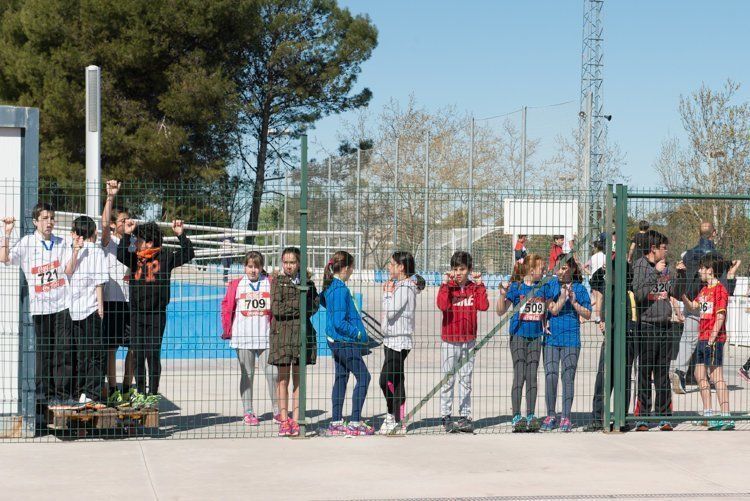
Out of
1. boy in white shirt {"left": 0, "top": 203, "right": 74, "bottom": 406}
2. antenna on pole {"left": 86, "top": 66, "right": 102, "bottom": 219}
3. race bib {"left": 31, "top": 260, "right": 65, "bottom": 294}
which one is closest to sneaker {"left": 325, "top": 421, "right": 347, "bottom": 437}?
boy in white shirt {"left": 0, "top": 203, "right": 74, "bottom": 406}

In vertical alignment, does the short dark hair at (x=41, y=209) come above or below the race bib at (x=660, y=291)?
above

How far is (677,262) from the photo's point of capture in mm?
9516

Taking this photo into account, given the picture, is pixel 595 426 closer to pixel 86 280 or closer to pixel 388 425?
pixel 388 425

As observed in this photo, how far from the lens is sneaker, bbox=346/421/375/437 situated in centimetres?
880

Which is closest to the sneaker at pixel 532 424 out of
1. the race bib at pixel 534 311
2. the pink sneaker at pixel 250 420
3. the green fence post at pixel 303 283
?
the race bib at pixel 534 311

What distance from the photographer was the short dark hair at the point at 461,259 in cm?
894

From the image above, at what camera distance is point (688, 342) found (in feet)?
34.2

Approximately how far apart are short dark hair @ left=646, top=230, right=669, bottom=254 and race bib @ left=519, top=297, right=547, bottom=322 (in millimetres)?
1140

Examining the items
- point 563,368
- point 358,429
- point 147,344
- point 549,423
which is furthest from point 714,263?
point 147,344

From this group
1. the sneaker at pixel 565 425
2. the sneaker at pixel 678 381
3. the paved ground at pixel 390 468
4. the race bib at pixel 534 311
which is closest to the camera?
the paved ground at pixel 390 468

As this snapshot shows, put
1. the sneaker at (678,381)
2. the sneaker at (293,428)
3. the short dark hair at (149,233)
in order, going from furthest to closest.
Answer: the sneaker at (678,381) → the short dark hair at (149,233) → the sneaker at (293,428)

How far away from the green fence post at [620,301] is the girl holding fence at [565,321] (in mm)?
280

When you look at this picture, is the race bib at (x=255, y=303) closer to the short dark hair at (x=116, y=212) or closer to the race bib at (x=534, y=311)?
the short dark hair at (x=116, y=212)

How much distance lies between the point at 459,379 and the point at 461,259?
3.56 ft
